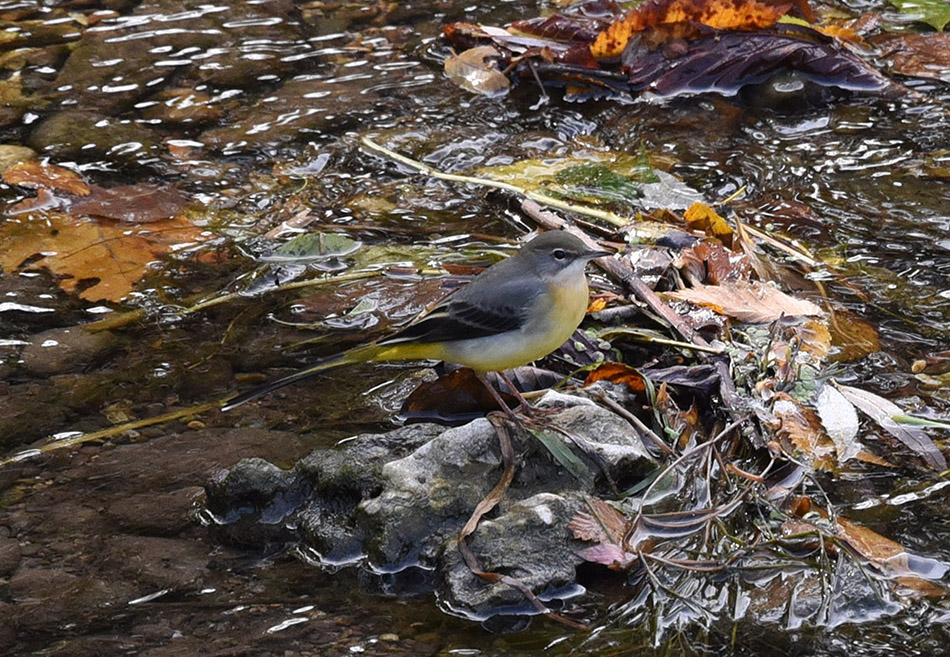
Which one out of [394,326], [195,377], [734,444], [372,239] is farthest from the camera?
[372,239]

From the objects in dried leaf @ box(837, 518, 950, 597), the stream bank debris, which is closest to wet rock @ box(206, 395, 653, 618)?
dried leaf @ box(837, 518, 950, 597)

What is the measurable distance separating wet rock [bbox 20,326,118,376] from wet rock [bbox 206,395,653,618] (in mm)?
1477

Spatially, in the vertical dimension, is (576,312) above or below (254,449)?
above

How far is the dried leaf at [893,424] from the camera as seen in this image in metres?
4.63

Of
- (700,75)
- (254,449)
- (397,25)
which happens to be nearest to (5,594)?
(254,449)

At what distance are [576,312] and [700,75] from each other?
13.0ft

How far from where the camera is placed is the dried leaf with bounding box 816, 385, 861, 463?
15.4 feet

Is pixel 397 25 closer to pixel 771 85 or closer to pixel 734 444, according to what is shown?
pixel 771 85

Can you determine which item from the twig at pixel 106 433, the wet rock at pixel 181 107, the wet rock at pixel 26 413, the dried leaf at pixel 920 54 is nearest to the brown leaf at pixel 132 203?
the wet rock at pixel 181 107

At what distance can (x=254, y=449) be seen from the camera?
4973 millimetres

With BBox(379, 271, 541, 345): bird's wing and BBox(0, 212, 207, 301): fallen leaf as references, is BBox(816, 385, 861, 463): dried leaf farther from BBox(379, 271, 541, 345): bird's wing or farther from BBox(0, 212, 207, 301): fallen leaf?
BBox(0, 212, 207, 301): fallen leaf

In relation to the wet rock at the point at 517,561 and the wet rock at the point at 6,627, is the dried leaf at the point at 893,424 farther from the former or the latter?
the wet rock at the point at 6,627

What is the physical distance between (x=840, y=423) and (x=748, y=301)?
2.99 feet

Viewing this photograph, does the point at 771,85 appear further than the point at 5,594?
Yes
